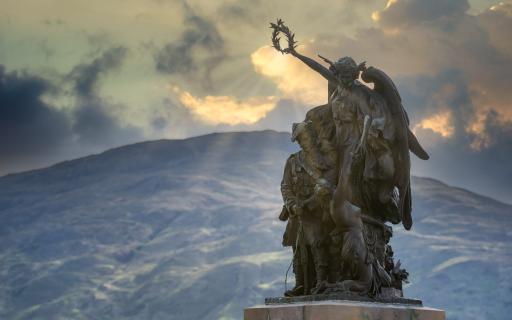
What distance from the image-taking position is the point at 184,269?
148 m

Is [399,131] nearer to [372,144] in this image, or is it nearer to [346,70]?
[372,144]

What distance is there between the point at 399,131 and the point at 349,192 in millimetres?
1367

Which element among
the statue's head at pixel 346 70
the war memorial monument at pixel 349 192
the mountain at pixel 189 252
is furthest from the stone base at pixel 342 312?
the mountain at pixel 189 252

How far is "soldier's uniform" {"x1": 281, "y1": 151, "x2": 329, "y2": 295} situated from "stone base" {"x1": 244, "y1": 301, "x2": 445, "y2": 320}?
3.35 feet

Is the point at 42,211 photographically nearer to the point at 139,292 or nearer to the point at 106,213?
the point at 106,213

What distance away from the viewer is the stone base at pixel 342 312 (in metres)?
11.0

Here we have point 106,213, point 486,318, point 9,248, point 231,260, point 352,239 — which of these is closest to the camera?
point 352,239

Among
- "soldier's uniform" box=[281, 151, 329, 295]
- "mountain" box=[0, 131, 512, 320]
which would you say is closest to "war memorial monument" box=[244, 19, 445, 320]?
"soldier's uniform" box=[281, 151, 329, 295]

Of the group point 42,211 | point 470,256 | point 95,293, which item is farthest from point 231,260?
point 42,211

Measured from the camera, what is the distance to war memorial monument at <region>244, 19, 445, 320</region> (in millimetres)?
12266

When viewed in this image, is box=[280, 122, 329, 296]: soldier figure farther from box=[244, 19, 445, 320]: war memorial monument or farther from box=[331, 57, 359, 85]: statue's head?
box=[331, 57, 359, 85]: statue's head

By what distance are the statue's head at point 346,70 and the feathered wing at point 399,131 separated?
5.1 inches

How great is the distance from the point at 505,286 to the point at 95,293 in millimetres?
64925

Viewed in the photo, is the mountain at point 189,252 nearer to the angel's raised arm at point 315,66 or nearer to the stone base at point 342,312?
the angel's raised arm at point 315,66
